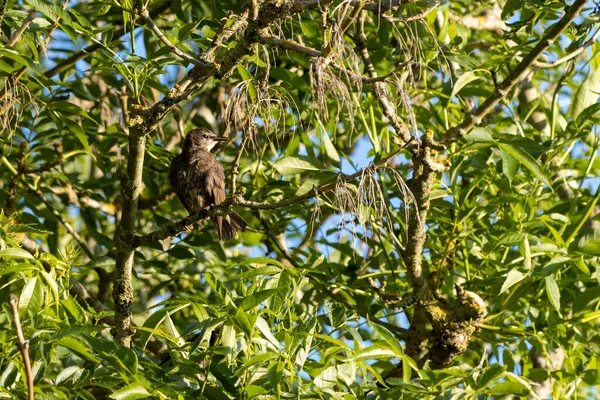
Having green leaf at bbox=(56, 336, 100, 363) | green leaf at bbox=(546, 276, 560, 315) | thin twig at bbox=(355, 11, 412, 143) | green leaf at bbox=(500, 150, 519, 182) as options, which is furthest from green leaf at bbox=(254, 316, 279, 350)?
green leaf at bbox=(500, 150, 519, 182)

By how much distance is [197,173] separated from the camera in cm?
587

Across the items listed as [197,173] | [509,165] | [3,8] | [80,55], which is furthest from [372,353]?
[80,55]

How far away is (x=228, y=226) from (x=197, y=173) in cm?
57

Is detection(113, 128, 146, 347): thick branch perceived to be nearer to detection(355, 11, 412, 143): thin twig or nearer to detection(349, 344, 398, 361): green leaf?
detection(355, 11, 412, 143): thin twig

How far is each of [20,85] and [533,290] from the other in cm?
273

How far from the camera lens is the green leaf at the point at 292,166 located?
15.2 feet

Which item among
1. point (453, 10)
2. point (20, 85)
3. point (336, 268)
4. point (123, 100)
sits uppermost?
point (453, 10)

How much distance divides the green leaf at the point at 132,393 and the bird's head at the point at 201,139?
3.06 m

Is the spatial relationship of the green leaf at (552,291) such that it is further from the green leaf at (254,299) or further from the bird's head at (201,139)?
the bird's head at (201,139)

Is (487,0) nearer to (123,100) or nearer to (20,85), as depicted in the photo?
(123,100)

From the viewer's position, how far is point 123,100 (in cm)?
602

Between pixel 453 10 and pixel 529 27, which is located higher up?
pixel 453 10

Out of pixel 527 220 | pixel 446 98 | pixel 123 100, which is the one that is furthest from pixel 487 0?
pixel 123 100

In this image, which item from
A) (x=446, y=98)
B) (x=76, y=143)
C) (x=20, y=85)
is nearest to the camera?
(x=20, y=85)
